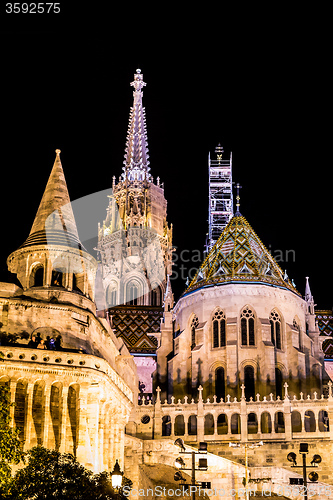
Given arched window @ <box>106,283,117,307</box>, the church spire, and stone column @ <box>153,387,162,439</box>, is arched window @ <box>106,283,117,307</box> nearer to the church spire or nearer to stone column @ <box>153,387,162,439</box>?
the church spire

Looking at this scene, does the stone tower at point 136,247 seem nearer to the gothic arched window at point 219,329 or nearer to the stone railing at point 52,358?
the gothic arched window at point 219,329

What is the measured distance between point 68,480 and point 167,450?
18451 millimetres

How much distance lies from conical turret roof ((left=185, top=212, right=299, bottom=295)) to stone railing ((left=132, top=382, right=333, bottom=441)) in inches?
373

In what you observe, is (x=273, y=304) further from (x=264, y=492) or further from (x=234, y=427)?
(x=264, y=492)

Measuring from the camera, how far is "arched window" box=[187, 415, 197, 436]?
4979 centimetres

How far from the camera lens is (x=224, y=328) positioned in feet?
182

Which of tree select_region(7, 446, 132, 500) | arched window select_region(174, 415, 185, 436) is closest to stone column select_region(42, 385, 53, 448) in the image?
tree select_region(7, 446, 132, 500)

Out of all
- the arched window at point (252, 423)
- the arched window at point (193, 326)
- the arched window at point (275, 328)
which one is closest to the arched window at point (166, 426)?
the arched window at point (252, 423)

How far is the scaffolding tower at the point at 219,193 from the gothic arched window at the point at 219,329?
26.3 meters

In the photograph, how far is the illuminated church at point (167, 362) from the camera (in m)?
36.7

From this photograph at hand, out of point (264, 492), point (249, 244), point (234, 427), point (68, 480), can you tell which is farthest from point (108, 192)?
point (68, 480)

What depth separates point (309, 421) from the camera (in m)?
49.2

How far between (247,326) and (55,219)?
17090 millimetres

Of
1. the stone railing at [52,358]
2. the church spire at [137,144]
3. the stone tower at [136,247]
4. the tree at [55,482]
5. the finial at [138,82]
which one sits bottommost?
the tree at [55,482]
